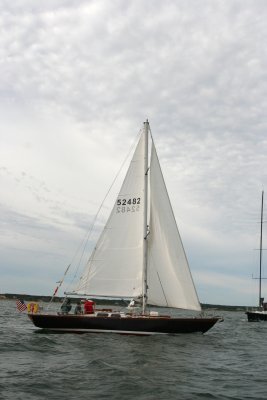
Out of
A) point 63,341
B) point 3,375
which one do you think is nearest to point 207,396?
point 3,375

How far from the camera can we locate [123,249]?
26.4 m

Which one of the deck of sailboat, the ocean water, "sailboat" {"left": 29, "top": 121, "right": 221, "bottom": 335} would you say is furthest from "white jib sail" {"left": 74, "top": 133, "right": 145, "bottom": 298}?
the ocean water

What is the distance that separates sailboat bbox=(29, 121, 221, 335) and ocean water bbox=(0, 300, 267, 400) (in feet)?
2.84

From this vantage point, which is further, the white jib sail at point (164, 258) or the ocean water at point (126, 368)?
the white jib sail at point (164, 258)

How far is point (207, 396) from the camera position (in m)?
12.6

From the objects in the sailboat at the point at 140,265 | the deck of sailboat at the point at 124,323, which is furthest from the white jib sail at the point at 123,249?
the deck of sailboat at the point at 124,323

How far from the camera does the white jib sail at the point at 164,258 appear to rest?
84.3 feet

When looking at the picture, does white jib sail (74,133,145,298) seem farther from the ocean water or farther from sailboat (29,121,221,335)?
the ocean water

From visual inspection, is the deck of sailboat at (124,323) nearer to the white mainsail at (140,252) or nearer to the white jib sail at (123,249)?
the white mainsail at (140,252)

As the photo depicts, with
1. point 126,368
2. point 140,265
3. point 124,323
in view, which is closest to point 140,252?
point 140,265

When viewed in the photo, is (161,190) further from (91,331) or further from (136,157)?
(91,331)

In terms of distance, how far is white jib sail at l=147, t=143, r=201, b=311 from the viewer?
2569 cm

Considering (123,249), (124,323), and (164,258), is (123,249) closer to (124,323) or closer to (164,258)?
(164,258)

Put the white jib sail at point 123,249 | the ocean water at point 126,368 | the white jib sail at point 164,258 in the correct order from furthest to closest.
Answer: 1. the white jib sail at point 123,249
2. the white jib sail at point 164,258
3. the ocean water at point 126,368
